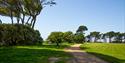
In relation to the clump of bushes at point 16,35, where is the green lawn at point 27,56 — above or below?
below

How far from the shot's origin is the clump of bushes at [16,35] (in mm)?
39469

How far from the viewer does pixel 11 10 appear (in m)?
→ 52.1

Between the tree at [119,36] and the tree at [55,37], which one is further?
the tree at [119,36]

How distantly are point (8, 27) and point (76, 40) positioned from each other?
4442cm

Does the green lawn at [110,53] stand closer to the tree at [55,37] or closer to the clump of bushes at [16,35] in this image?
the tree at [55,37]

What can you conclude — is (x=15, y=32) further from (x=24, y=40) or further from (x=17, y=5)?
(x=17, y=5)

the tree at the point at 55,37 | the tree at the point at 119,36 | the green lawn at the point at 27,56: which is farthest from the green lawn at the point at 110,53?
the tree at the point at 119,36

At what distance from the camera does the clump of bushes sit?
39469mm

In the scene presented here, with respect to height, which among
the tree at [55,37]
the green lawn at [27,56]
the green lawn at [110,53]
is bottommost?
the green lawn at [110,53]

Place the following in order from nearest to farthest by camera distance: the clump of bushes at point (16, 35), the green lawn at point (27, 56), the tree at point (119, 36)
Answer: the green lawn at point (27, 56) → the clump of bushes at point (16, 35) → the tree at point (119, 36)

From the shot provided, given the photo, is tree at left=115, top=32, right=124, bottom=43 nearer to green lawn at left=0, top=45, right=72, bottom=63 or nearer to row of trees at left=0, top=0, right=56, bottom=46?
row of trees at left=0, top=0, right=56, bottom=46

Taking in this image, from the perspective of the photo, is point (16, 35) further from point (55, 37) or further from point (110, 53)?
point (110, 53)

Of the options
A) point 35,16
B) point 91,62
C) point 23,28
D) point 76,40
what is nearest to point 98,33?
point 76,40

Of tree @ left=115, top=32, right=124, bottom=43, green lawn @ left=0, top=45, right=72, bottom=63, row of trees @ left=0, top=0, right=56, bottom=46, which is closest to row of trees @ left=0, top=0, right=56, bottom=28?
row of trees @ left=0, top=0, right=56, bottom=46
